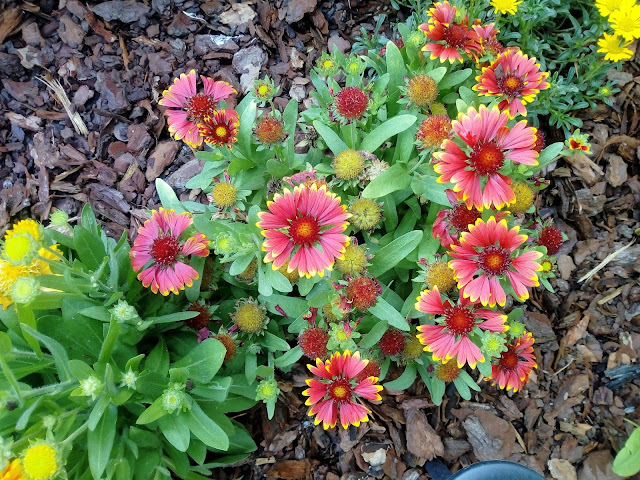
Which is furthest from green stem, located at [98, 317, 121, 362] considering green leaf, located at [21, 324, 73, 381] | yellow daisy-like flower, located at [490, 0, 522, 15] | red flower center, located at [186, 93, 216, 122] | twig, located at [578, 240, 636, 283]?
twig, located at [578, 240, 636, 283]

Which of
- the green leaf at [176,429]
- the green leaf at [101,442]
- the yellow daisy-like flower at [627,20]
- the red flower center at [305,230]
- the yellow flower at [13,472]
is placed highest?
the yellow daisy-like flower at [627,20]

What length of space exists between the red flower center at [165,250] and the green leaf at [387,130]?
0.83 meters

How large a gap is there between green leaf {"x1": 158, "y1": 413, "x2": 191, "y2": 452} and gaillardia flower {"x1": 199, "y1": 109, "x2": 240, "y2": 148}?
1005 millimetres

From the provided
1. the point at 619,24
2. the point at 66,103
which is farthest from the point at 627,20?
the point at 66,103

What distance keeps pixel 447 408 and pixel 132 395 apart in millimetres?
1412

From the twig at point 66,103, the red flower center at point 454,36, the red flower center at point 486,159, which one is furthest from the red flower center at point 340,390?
the twig at point 66,103

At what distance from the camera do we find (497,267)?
5.69 ft

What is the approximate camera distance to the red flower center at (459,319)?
1.80 metres

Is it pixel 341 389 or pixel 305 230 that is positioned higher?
pixel 305 230

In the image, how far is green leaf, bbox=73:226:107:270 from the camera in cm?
196

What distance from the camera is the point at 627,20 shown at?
2268mm

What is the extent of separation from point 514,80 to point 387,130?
52 cm

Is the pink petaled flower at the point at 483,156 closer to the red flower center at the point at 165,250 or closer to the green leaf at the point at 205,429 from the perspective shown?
the red flower center at the point at 165,250

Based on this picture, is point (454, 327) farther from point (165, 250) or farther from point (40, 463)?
point (40, 463)
